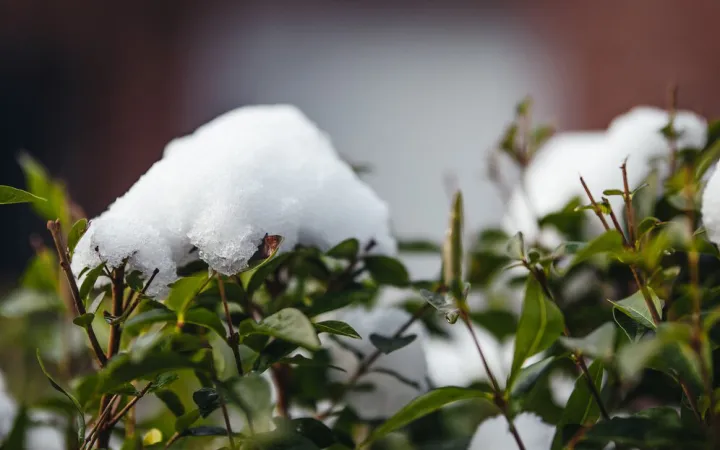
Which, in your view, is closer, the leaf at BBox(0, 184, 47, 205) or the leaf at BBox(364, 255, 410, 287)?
the leaf at BBox(0, 184, 47, 205)

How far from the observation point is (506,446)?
57 cm

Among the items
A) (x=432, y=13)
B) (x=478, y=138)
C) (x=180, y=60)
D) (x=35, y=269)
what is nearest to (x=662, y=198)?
(x=35, y=269)

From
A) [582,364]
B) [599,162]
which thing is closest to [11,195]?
[582,364]

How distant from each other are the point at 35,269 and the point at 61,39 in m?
4.04

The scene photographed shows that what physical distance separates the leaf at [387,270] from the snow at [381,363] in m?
0.05

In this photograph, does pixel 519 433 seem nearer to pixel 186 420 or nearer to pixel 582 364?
pixel 582 364

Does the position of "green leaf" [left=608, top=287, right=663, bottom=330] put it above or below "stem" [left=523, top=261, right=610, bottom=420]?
above

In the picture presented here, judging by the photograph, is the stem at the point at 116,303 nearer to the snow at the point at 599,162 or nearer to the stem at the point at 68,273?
the stem at the point at 68,273

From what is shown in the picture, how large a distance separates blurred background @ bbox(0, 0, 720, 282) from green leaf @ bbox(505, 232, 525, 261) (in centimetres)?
344

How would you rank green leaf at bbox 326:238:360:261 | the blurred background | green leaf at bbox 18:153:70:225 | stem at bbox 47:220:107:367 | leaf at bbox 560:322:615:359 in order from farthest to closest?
the blurred background, green leaf at bbox 18:153:70:225, green leaf at bbox 326:238:360:261, stem at bbox 47:220:107:367, leaf at bbox 560:322:615:359

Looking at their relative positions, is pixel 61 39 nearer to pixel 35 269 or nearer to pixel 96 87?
pixel 96 87

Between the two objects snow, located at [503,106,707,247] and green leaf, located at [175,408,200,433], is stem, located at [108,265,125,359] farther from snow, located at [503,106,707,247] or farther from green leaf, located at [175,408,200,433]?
snow, located at [503,106,707,247]

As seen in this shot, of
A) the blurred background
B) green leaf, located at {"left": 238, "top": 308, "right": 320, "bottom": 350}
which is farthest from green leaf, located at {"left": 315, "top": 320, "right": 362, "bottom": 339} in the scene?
the blurred background

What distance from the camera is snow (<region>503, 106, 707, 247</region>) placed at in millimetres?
703
